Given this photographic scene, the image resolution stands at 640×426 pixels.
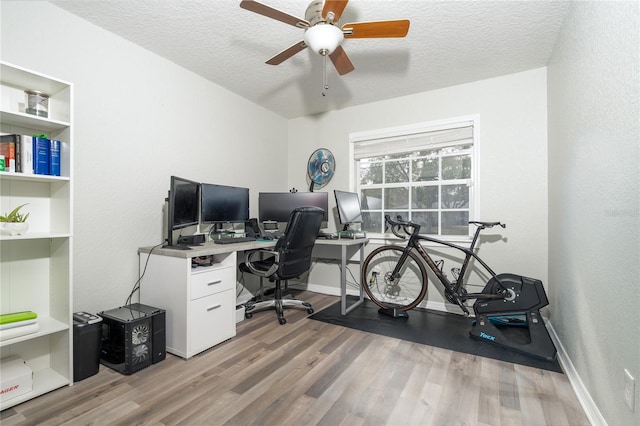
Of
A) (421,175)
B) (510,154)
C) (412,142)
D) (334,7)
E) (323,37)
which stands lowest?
(421,175)

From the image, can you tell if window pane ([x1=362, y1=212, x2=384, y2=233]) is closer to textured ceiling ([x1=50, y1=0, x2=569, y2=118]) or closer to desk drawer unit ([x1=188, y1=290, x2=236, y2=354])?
textured ceiling ([x1=50, y1=0, x2=569, y2=118])

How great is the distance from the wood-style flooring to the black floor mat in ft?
0.37

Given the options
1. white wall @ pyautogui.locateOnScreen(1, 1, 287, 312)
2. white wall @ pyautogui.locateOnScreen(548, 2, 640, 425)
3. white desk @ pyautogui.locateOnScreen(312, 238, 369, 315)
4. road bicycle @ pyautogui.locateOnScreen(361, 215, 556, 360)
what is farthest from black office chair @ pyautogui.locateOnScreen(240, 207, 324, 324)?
white wall @ pyautogui.locateOnScreen(548, 2, 640, 425)

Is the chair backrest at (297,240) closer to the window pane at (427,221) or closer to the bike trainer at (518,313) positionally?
the window pane at (427,221)

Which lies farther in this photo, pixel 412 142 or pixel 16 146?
pixel 412 142

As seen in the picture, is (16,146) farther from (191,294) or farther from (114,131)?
(191,294)

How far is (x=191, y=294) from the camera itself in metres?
2.01

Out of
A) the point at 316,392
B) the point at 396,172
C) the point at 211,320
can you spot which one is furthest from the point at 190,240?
the point at 396,172

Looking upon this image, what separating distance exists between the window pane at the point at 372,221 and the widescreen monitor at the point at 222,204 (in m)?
1.50

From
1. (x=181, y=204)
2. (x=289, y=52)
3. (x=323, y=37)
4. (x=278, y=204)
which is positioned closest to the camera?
(x=323, y=37)

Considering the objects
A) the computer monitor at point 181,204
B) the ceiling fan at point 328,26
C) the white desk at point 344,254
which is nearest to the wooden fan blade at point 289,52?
the ceiling fan at point 328,26

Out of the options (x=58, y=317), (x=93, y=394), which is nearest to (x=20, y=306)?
(x=58, y=317)

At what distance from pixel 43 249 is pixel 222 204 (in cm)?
130

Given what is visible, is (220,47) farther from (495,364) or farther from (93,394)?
(495,364)
